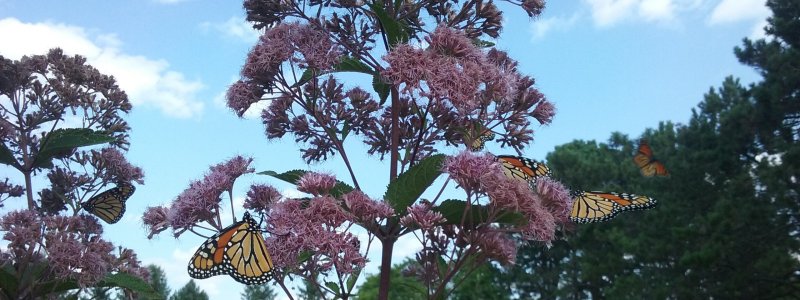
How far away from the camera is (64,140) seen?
24.9ft

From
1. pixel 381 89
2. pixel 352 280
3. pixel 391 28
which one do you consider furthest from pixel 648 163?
pixel 352 280

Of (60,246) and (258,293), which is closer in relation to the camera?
(60,246)

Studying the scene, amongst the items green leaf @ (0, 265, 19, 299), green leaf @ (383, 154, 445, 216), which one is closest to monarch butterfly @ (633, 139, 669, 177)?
green leaf @ (0, 265, 19, 299)

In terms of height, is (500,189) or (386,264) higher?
(500,189)

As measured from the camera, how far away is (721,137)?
2398cm

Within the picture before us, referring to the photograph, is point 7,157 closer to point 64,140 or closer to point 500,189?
point 64,140

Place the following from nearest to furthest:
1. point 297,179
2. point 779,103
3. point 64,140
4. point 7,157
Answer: point 297,179 → point 64,140 → point 7,157 → point 779,103

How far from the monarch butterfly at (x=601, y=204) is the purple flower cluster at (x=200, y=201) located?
260 centimetres

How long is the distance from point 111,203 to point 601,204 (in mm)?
5825

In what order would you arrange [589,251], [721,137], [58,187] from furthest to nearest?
[589,251], [721,137], [58,187]

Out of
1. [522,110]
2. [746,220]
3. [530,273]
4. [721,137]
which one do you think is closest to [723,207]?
[746,220]

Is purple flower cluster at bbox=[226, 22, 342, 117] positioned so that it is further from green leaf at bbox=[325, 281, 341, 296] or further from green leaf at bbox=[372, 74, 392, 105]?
green leaf at bbox=[325, 281, 341, 296]

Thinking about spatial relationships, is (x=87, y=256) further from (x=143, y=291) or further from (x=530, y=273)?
(x=530, y=273)

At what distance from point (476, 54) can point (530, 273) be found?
35.1 metres
